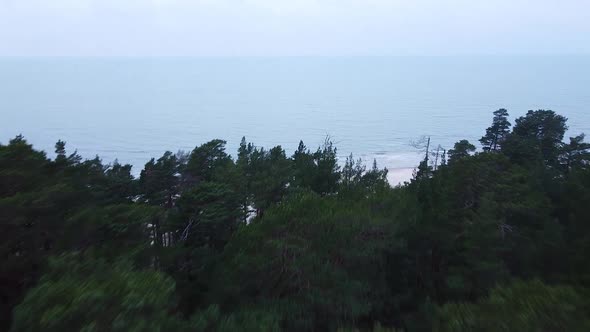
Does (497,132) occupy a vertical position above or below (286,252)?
above

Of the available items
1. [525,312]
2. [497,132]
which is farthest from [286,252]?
[497,132]

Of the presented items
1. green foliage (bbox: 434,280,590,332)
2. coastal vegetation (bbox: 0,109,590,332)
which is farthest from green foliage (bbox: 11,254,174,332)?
green foliage (bbox: 434,280,590,332)

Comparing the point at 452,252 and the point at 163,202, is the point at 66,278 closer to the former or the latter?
the point at 452,252

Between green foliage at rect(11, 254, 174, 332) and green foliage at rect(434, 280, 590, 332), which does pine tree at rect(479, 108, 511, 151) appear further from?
green foliage at rect(11, 254, 174, 332)

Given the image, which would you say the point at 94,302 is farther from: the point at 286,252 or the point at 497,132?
the point at 497,132

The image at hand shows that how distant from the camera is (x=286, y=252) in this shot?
360 inches

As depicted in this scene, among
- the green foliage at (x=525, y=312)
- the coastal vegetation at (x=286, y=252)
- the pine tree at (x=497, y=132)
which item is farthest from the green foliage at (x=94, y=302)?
the pine tree at (x=497, y=132)

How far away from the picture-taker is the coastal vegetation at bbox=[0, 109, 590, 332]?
16.2 feet

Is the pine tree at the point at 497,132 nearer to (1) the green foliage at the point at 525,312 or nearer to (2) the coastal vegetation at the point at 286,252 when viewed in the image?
(2) the coastal vegetation at the point at 286,252

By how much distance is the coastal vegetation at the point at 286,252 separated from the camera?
16.2 feet

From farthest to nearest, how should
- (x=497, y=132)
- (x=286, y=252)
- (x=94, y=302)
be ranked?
1. (x=497, y=132)
2. (x=286, y=252)
3. (x=94, y=302)

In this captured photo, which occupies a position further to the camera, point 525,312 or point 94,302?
point 525,312

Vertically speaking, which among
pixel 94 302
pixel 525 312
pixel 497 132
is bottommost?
pixel 525 312

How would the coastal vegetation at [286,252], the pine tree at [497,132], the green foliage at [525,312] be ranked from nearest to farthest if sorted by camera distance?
the green foliage at [525,312], the coastal vegetation at [286,252], the pine tree at [497,132]
